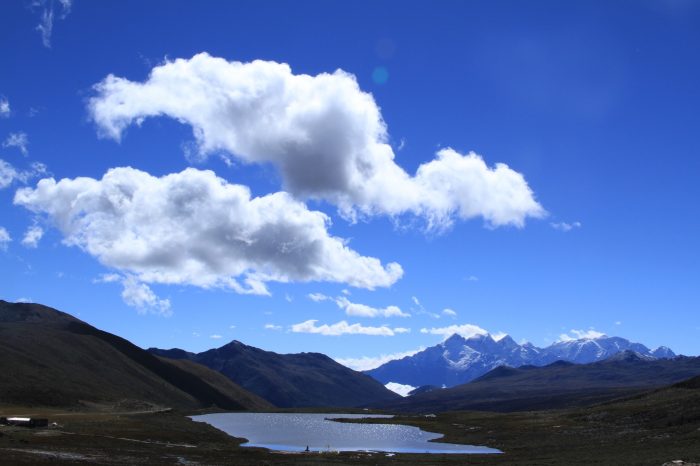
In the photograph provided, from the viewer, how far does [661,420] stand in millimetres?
104750

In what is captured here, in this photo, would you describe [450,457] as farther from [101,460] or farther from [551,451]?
[101,460]

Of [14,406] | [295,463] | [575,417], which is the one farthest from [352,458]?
[14,406]

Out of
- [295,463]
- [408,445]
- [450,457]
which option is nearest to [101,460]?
[295,463]

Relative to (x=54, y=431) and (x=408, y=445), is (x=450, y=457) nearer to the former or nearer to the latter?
(x=408, y=445)

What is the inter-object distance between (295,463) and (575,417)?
299 ft

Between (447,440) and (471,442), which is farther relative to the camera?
(447,440)

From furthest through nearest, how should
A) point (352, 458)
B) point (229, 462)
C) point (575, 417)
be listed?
point (575, 417) < point (352, 458) < point (229, 462)

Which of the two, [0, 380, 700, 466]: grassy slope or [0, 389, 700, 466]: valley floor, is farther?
[0, 380, 700, 466]: grassy slope

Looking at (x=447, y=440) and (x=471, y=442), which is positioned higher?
(x=471, y=442)

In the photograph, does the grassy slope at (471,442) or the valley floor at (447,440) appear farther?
the grassy slope at (471,442)

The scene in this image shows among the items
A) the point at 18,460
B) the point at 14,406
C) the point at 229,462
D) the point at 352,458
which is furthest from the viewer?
the point at 14,406

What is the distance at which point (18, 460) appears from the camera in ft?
182

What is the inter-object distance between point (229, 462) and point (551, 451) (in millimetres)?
45132

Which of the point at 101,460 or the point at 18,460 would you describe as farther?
the point at 101,460
